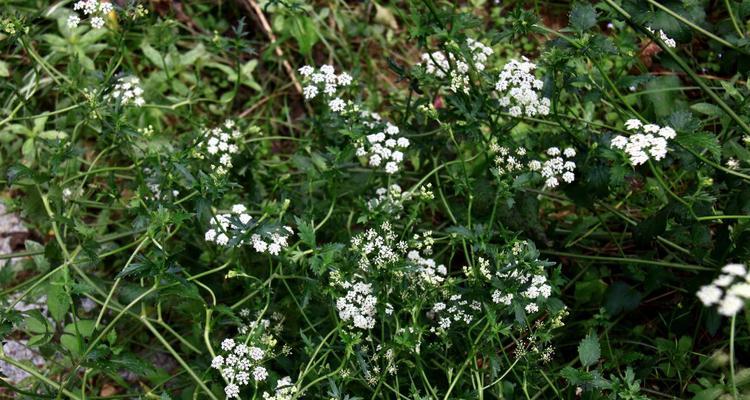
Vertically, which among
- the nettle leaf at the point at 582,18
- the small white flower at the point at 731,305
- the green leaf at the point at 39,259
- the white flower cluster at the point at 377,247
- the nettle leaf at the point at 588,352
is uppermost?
the nettle leaf at the point at 582,18

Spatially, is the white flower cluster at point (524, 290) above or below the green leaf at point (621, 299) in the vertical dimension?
above

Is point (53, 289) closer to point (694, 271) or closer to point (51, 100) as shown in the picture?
point (51, 100)

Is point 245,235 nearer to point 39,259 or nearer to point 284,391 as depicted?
point 284,391

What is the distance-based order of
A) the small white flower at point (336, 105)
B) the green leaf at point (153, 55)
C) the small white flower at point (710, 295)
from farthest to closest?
1. the green leaf at point (153, 55)
2. the small white flower at point (336, 105)
3. the small white flower at point (710, 295)

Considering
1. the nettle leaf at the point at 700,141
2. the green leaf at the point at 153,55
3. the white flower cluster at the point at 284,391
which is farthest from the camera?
the green leaf at the point at 153,55

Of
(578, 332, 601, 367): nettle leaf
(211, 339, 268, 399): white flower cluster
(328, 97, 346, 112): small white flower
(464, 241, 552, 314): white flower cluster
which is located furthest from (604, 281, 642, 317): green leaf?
(211, 339, 268, 399): white flower cluster

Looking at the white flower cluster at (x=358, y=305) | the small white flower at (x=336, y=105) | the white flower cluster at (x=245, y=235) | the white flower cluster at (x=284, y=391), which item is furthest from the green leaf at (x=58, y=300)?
the small white flower at (x=336, y=105)

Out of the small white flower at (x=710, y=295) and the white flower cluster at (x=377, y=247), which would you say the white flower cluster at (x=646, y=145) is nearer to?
the small white flower at (x=710, y=295)

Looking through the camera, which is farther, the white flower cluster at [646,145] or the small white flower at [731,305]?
the white flower cluster at [646,145]
